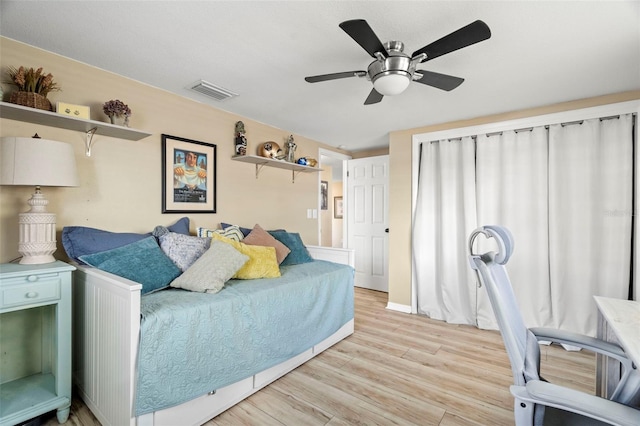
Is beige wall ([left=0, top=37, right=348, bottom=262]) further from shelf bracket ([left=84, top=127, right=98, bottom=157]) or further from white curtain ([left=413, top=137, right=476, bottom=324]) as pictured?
white curtain ([left=413, top=137, right=476, bottom=324])

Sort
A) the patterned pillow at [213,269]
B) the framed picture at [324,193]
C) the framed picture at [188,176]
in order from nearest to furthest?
the patterned pillow at [213,269] < the framed picture at [188,176] < the framed picture at [324,193]

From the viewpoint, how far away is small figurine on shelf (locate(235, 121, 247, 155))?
3.00m

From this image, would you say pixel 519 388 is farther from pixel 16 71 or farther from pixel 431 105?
Answer: pixel 16 71

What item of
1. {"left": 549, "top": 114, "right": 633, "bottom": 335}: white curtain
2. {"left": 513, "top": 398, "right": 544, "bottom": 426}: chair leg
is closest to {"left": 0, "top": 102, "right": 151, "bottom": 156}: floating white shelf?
{"left": 513, "top": 398, "right": 544, "bottom": 426}: chair leg

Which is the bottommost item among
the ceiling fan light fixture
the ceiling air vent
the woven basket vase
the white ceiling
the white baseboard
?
the white baseboard

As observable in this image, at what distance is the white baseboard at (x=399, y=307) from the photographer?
3.62 meters

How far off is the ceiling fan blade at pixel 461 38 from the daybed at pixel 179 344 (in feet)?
5.64

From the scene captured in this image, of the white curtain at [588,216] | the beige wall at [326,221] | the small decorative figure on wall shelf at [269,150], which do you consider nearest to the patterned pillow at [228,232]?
the small decorative figure on wall shelf at [269,150]

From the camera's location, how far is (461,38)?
1374mm

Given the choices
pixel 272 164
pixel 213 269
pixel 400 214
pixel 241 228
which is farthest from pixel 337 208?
pixel 213 269

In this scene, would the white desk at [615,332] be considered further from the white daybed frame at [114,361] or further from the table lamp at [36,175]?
the table lamp at [36,175]

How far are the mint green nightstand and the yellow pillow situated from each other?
99cm

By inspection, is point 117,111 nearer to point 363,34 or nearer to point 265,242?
point 265,242

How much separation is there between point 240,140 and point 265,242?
1078 mm
